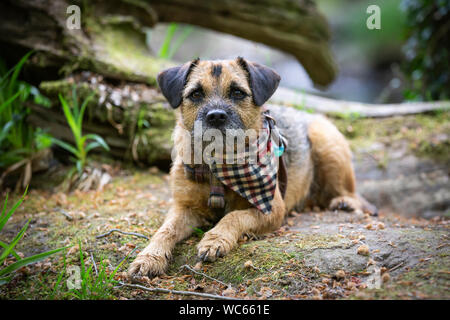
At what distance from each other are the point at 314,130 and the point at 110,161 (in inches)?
132

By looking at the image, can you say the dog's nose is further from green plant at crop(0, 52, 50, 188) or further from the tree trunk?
green plant at crop(0, 52, 50, 188)

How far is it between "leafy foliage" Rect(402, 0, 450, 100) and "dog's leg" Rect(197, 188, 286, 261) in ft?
19.7

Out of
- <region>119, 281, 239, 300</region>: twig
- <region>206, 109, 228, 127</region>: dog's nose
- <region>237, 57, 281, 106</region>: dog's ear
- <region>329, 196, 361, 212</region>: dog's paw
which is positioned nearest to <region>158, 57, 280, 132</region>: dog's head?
<region>237, 57, 281, 106</region>: dog's ear

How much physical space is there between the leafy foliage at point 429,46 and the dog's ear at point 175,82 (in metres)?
6.41

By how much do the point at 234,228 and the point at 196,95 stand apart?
1408 millimetres

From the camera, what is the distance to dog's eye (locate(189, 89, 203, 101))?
3707mm

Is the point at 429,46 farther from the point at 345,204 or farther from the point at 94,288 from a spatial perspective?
the point at 94,288

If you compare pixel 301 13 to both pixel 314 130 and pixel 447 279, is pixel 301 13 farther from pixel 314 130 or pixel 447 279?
pixel 447 279

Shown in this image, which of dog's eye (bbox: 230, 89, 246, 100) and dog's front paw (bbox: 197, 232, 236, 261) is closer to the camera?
dog's front paw (bbox: 197, 232, 236, 261)

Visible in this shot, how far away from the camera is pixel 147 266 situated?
313 centimetres

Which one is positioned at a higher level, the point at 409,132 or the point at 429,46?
the point at 429,46

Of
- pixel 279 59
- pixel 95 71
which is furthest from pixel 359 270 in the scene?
pixel 279 59

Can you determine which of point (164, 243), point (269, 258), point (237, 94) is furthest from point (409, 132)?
point (164, 243)

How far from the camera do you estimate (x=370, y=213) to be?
193 inches
